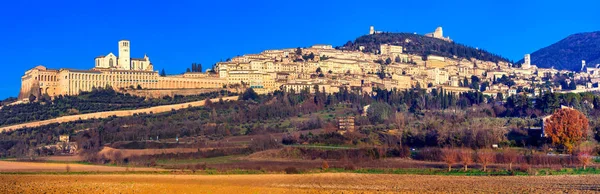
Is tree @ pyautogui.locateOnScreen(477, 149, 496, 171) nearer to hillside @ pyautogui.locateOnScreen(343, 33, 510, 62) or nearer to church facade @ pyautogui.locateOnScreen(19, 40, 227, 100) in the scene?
church facade @ pyautogui.locateOnScreen(19, 40, 227, 100)

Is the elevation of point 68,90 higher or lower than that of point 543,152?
higher

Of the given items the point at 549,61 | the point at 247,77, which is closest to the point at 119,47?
the point at 247,77

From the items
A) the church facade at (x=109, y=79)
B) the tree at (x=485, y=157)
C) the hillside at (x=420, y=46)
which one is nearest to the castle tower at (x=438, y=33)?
the hillside at (x=420, y=46)

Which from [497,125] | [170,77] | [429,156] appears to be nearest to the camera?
[429,156]

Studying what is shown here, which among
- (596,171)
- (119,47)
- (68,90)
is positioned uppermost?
(119,47)

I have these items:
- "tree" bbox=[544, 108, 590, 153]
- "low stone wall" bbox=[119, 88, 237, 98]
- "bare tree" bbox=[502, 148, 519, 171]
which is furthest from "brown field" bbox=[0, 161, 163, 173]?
"low stone wall" bbox=[119, 88, 237, 98]

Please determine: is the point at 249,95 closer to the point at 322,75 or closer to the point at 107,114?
the point at 107,114

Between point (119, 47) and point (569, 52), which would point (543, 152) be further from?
point (569, 52)

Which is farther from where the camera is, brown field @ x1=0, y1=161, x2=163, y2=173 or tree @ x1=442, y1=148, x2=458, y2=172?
brown field @ x1=0, y1=161, x2=163, y2=173
